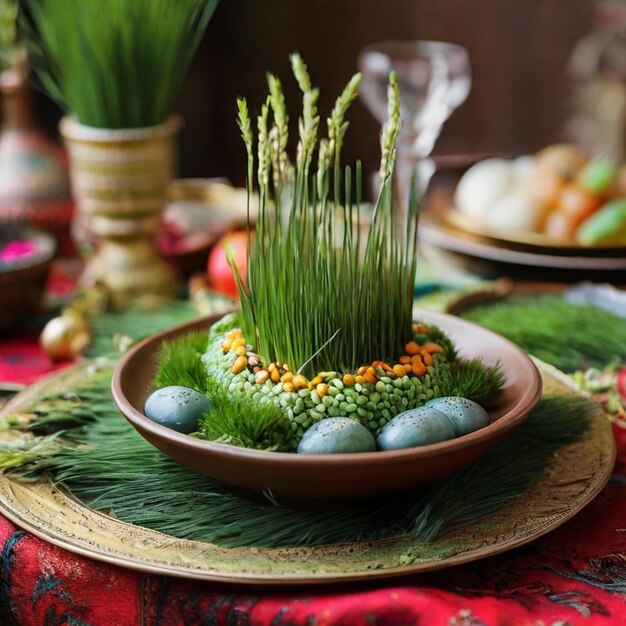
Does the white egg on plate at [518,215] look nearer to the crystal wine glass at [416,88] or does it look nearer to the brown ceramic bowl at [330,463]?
the crystal wine glass at [416,88]

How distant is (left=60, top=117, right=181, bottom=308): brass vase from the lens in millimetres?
1073

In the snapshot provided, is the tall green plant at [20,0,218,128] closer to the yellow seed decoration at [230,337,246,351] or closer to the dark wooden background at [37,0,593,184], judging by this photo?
the yellow seed decoration at [230,337,246,351]

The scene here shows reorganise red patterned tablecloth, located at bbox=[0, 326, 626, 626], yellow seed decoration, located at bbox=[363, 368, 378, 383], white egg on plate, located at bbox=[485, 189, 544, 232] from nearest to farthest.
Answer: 1. red patterned tablecloth, located at bbox=[0, 326, 626, 626]
2. yellow seed decoration, located at bbox=[363, 368, 378, 383]
3. white egg on plate, located at bbox=[485, 189, 544, 232]

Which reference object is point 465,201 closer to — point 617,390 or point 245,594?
point 617,390

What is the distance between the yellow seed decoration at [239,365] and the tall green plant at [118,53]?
0.54m

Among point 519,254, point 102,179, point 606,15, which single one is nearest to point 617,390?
point 519,254

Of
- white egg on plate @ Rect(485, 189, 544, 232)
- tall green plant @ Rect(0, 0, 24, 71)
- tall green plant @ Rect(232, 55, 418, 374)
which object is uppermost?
tall green plant @ Rect(0, 0, 24, 71)

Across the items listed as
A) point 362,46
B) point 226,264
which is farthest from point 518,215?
point 362,46

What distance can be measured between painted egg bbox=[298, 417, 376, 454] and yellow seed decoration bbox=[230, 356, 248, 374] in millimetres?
76

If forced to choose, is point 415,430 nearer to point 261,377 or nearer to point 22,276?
point 261,377

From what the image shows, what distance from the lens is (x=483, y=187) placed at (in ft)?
4.09

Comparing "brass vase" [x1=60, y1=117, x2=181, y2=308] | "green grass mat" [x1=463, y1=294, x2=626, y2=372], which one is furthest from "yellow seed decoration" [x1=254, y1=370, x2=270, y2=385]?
"brass vase" [x1=60, y1=117, x2=181, y2=308]

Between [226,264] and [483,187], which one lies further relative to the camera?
[483,187]

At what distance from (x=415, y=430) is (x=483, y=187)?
0.75 metres
